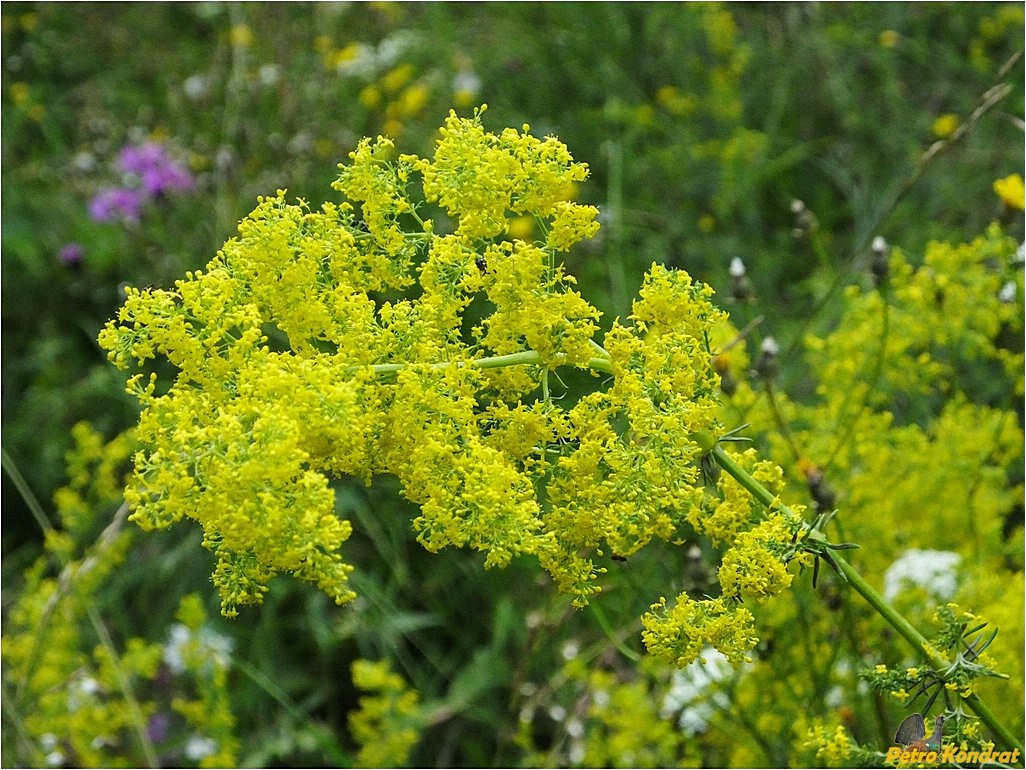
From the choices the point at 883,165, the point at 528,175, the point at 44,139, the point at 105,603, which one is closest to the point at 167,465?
the point at 528,175

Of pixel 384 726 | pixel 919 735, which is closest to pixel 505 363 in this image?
pixel 919 735

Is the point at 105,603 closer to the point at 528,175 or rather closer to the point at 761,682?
the point at 761,682

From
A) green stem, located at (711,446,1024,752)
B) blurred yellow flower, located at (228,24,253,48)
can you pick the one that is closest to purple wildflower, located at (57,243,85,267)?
blurred yellow flower, located at (228,24,253,48)

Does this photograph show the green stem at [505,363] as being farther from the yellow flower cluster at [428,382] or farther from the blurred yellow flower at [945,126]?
the blurred yellow flower at [945,126]

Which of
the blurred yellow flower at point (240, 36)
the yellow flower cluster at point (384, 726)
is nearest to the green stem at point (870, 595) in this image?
the yellow flower cluster at point (384, 726)

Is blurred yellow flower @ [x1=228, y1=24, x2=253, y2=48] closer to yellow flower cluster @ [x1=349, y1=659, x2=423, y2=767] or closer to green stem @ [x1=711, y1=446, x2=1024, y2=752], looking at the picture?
yellow flower cluster @ [x1=349, y1=659, x2=423, y2=767]

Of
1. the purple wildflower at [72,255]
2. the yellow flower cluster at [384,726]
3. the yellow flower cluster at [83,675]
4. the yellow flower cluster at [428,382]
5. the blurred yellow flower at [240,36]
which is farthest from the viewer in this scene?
the blurred yellow flower at [240,36]

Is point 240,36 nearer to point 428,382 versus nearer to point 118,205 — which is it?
point 118,205
